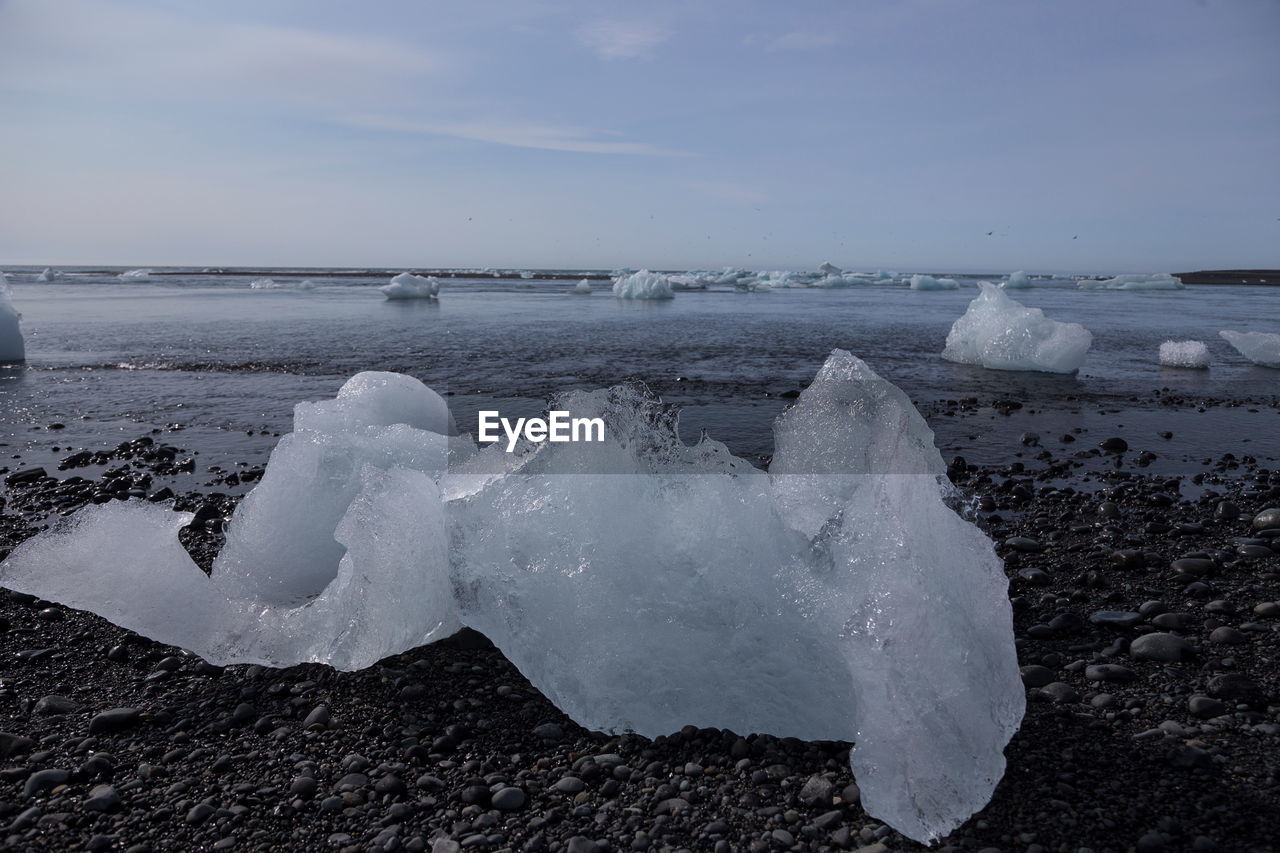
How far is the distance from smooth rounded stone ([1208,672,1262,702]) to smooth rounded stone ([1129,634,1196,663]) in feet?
0.69

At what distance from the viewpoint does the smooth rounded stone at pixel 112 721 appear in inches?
106

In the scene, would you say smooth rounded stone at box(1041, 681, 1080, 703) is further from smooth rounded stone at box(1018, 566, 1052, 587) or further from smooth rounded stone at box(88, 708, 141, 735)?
smooth rounded stone at box(88, 708, 141, 735)

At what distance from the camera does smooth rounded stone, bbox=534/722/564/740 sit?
2.66m

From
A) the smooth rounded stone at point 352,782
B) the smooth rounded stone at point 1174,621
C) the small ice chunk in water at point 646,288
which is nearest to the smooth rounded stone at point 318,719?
the smooth rounded stone at point 352,782

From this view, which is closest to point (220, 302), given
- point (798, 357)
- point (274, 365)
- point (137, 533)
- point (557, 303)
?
point (557, 303)

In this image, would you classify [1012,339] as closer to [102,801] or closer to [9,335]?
[102,801]

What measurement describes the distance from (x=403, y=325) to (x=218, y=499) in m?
14.1

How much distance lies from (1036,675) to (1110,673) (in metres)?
0.28

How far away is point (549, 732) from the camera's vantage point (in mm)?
2672

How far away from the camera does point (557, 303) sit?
28.1 m

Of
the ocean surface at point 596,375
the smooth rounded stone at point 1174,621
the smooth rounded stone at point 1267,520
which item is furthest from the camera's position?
the ocean surface at point 596,375

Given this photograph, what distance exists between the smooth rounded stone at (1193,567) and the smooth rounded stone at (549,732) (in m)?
3.23

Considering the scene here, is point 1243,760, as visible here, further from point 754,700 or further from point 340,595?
point 340,595

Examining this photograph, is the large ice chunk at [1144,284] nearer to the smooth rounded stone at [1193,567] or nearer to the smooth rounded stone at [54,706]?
the smooth rounded stone at [1193,567]
